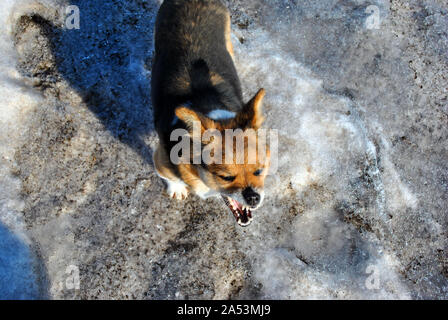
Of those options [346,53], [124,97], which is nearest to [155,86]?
[124,97]

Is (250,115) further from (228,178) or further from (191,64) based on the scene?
(191,64)

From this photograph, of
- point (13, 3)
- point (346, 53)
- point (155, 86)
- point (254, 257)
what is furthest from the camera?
point (346, 53)

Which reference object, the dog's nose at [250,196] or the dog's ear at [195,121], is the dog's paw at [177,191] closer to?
the dog's nose at [250,196]

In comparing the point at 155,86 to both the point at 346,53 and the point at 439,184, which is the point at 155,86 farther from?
the point at 439,184

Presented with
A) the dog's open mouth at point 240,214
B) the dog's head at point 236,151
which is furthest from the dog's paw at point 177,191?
the dog's head at point 236,151

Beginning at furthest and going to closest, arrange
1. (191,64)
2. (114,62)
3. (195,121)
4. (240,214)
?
(114,62), (240,214), (191,64), (195,121)

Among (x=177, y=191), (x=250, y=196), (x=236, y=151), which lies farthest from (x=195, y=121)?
(x=177, y=191)
